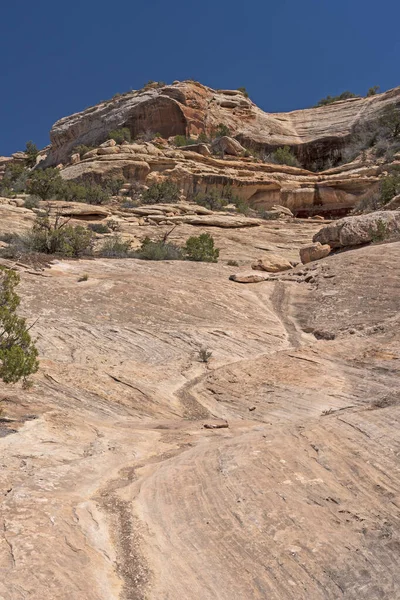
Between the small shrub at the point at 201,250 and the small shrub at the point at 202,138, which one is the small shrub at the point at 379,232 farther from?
the small shrub at the point at 202,138

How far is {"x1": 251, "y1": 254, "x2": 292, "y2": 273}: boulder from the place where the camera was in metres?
17.8

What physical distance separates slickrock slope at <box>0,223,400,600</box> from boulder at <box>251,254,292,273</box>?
4290 mm

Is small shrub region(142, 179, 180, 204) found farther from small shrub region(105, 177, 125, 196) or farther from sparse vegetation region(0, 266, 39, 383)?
sparse vegetation region(0, 266, 39, 383)

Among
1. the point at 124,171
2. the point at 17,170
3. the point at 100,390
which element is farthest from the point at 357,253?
the point at 17,170

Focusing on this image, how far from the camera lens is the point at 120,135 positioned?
4112cm

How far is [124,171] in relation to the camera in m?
33.4

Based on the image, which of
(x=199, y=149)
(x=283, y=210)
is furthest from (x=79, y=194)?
(x=283, y=210)

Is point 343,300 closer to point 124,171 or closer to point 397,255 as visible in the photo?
point 397,255

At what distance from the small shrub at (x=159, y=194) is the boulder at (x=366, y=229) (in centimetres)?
1382

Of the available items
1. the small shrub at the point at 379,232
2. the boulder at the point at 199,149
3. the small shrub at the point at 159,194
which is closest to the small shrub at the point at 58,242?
the small shrub at the point at 379,232

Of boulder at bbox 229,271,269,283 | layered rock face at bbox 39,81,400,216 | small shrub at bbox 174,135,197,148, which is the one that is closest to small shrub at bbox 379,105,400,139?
layered rock face at bbox 39,81,400,216

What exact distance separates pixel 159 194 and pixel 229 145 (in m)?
12.1

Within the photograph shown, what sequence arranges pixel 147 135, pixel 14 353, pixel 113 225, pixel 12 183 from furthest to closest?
pixel 147 135 < pixel 12 183 < pixel 113 225 < pixel 14 353

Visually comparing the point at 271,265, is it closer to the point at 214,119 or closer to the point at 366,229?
the point at 366,229
